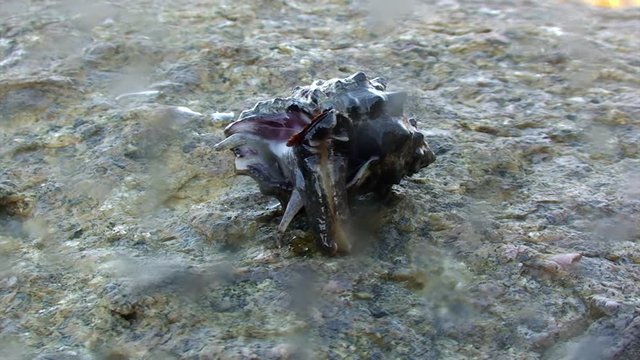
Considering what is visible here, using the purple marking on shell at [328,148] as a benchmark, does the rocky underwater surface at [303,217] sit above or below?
below

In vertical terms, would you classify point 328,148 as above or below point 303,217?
above

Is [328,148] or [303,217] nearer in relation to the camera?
[328,148]

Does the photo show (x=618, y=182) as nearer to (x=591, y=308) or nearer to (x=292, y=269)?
(x=591, y=308)

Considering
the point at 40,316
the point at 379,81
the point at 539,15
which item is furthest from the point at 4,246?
the point at 539,15

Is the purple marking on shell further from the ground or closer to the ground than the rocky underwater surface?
further from the ground
